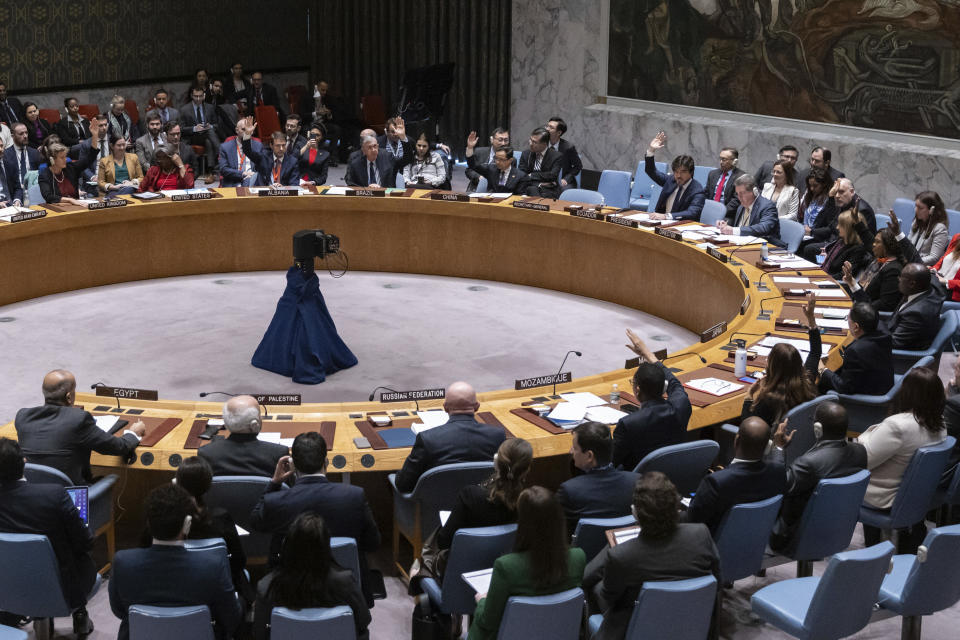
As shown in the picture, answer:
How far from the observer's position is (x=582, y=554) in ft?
13.4

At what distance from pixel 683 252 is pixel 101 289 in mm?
5699

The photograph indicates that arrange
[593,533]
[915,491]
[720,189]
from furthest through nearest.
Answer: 1. [720,189]
2. [915,491]
3. [593,533]

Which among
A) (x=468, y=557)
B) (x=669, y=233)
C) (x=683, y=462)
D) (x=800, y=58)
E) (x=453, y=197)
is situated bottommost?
(x=468, y=557)

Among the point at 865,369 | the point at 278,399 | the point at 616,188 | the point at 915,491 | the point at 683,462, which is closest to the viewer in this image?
the point at 683,462

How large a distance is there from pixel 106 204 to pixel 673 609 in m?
8.42

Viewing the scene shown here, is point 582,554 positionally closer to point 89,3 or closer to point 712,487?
point 712,487

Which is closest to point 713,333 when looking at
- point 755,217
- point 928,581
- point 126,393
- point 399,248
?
point 755,217

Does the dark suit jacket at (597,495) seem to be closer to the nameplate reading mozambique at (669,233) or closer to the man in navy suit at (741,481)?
the man in navy suit at (741,481)

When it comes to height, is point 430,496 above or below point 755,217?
below

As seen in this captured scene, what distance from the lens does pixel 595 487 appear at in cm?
473

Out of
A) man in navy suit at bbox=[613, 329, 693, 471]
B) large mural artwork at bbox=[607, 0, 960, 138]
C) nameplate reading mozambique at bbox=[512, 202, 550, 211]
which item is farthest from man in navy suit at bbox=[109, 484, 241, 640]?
large mural artwork at bbox=[607, 0, 960, 138]

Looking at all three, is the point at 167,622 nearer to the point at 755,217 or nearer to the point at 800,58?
the point at 755,217

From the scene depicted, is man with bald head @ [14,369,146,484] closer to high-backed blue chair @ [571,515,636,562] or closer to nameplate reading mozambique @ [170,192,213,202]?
high-backed blue chair @ [571,515,636,562]

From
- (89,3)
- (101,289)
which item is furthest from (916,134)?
(89,3)
